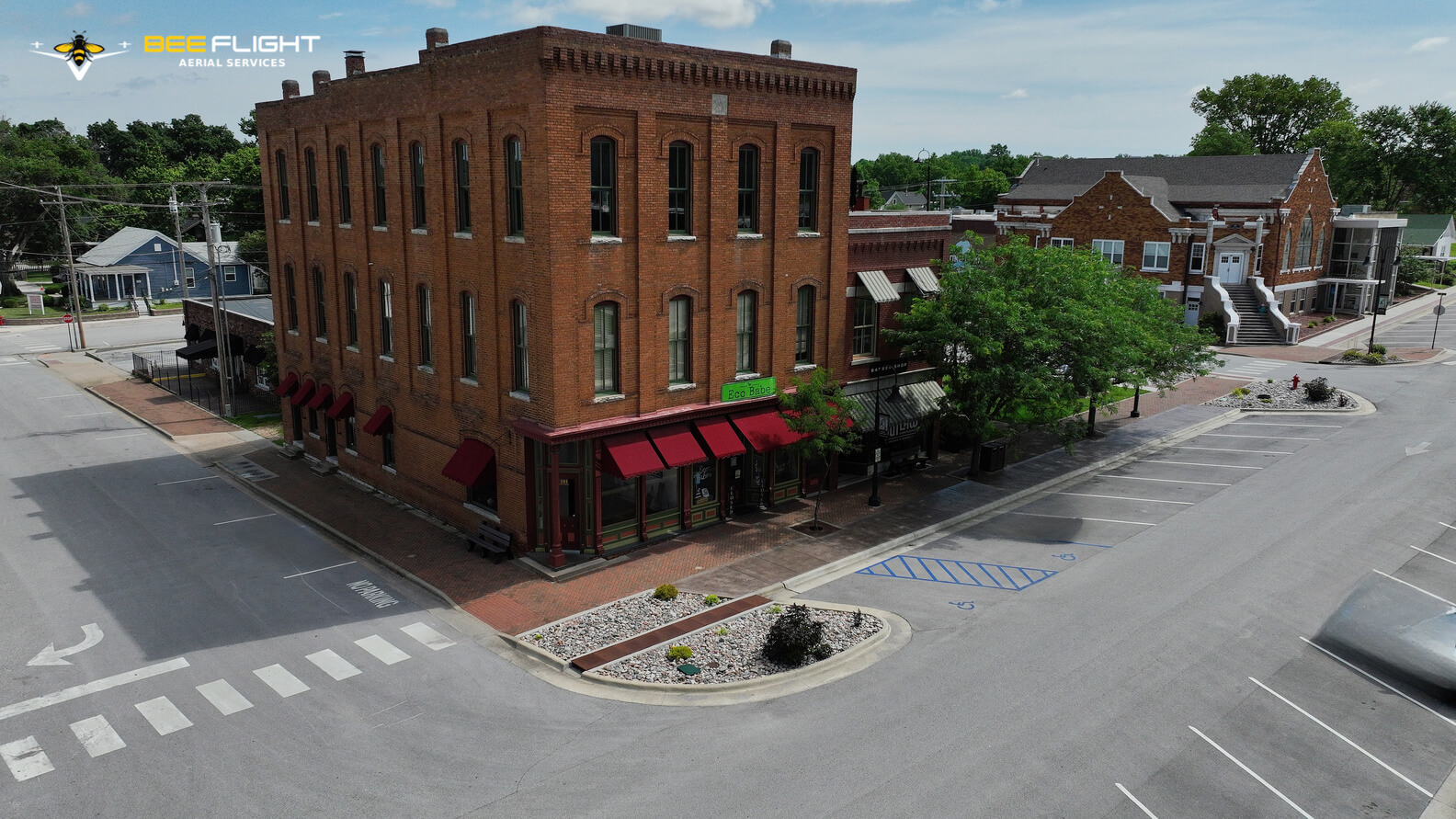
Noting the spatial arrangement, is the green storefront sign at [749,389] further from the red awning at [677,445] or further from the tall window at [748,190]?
the tall window at [748,190]

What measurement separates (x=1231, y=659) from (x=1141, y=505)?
1064cm

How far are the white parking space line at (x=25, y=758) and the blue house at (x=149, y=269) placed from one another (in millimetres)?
64490

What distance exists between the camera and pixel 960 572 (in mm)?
23969

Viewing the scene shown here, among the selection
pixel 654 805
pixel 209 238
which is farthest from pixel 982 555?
pixel 209 238

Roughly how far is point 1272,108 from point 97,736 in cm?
11432

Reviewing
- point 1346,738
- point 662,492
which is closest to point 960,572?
point 662,492

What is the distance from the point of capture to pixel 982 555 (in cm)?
2514

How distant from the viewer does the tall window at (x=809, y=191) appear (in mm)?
27906

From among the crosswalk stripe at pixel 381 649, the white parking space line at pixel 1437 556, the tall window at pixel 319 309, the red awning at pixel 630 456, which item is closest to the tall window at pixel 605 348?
the red awning at pixel 630 456

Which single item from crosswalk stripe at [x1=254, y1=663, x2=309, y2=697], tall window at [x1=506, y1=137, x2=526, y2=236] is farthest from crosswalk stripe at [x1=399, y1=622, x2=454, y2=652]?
tall window at [x1=506, y1=137, x2=526, y2=236]

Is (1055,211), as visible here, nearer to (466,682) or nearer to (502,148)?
(502,148)

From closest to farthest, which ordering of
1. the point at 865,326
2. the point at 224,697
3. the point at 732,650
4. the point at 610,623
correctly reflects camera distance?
the point at 224,697 < the point at 732,650 < the point at 610,623 < the point at 865,326

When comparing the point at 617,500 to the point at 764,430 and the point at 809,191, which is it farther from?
the point at 809,191

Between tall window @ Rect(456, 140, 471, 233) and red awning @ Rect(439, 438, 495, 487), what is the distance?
18.7ft
